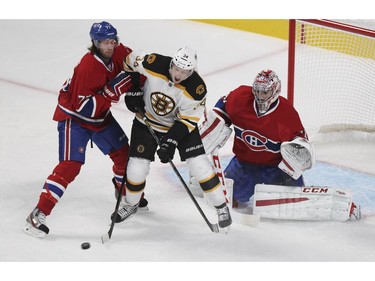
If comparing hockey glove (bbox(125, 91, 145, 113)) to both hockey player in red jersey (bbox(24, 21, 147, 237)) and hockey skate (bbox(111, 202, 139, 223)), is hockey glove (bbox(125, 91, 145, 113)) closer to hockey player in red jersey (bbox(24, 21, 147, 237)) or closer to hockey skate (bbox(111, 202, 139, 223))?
hockey player in red jersey (bbox(24, 21, 147, 237))

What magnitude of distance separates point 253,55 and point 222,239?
2782 millimetres

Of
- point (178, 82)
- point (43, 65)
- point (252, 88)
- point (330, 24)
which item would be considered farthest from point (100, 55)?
point (43, 65)

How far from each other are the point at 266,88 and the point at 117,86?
692mm

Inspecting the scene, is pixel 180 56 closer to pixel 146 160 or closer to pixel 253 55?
pixel 146 160

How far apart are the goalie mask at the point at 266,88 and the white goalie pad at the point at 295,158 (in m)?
0.22

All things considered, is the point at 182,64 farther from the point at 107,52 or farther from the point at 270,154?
the point at 270,154

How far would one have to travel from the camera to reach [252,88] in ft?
15.1

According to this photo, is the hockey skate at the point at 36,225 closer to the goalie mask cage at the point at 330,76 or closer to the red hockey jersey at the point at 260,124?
the red hockey jersey at the point at 260,124

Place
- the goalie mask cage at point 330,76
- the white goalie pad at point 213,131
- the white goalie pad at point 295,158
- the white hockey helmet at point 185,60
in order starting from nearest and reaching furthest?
the white hockey helmet at point 185,60 < the white goalie pad at point 295,158 < the white goalie pad at point 213,131 < the goalie mask cage at point 330,76

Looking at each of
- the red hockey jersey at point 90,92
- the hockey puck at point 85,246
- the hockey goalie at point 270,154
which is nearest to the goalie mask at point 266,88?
the hockey goalie at point 270,154

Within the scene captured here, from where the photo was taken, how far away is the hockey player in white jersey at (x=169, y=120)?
4297 millimetres

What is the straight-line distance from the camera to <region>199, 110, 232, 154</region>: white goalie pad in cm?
471

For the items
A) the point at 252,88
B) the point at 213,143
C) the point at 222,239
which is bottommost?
the point at 222,239

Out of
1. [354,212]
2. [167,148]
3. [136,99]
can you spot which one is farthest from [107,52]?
[354,212]
